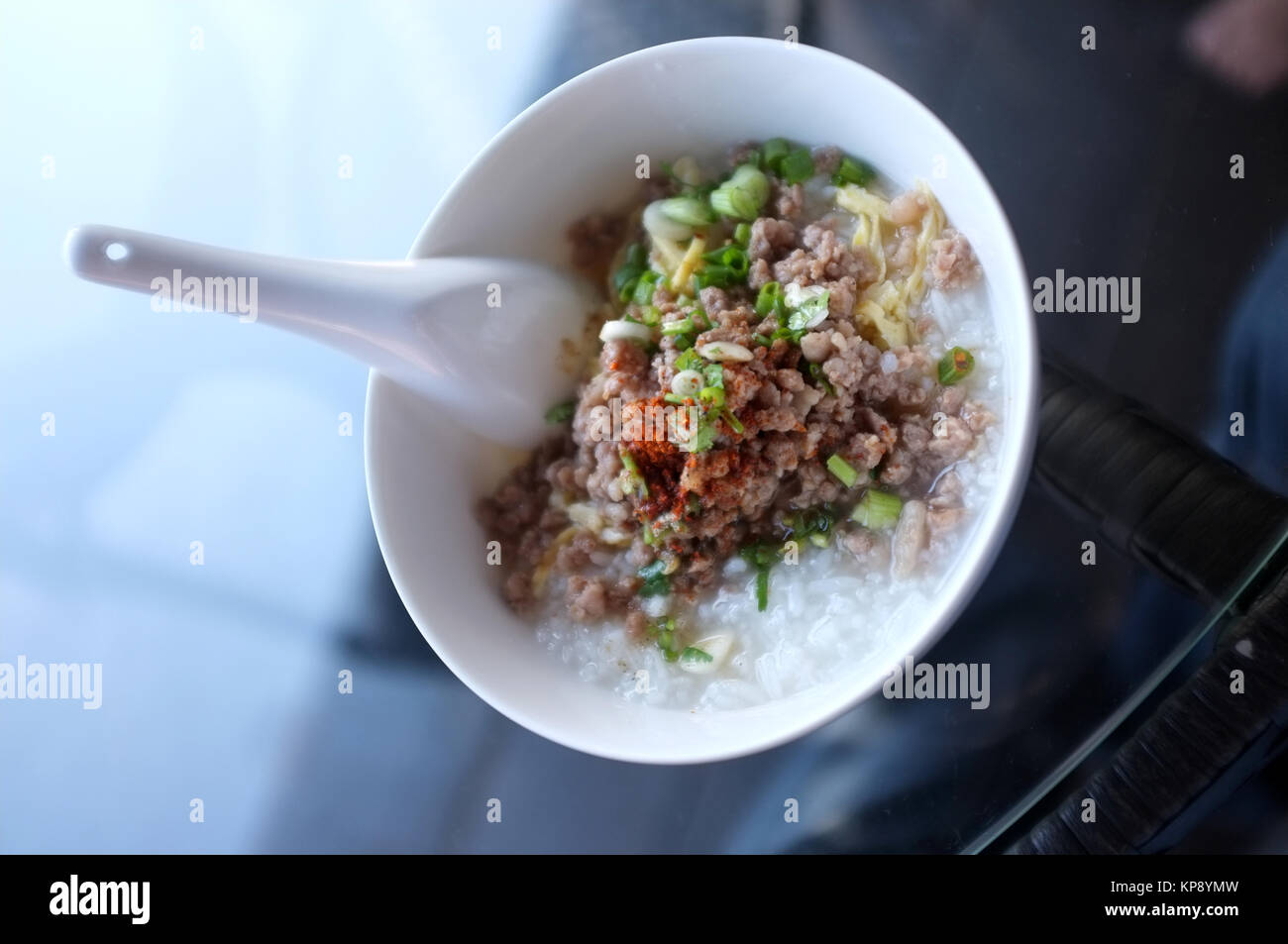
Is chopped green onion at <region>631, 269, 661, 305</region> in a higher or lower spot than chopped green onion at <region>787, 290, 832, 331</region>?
higher

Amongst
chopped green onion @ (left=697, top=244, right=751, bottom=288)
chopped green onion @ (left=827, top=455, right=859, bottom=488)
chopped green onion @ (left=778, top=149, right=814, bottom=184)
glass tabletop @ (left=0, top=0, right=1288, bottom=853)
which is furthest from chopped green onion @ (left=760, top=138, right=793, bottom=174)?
chopped green onion @ (left=827, top=455, right=859, bottom=488)

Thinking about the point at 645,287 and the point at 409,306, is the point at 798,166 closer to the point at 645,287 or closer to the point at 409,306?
the point at 645,287

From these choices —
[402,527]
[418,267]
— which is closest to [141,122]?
[418,267]

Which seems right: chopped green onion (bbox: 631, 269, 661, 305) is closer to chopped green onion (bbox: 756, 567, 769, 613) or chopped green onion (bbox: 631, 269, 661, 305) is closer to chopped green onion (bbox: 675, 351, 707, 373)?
chopped green onion (bbox: 675, 351, 707, 373)

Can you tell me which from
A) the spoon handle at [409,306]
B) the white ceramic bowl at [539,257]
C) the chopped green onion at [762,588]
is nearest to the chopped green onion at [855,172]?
the white ceramic bowl at [539,257]

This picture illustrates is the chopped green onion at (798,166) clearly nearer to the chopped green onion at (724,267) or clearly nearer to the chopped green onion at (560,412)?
the chopped green onion at (724,267)

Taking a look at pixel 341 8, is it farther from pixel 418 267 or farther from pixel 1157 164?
pixel 1157 164

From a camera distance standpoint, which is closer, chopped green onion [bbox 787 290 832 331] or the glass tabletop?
chopped green onion [bbox 787 290 832 331]

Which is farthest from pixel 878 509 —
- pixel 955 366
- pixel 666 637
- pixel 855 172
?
pixel 855 172
